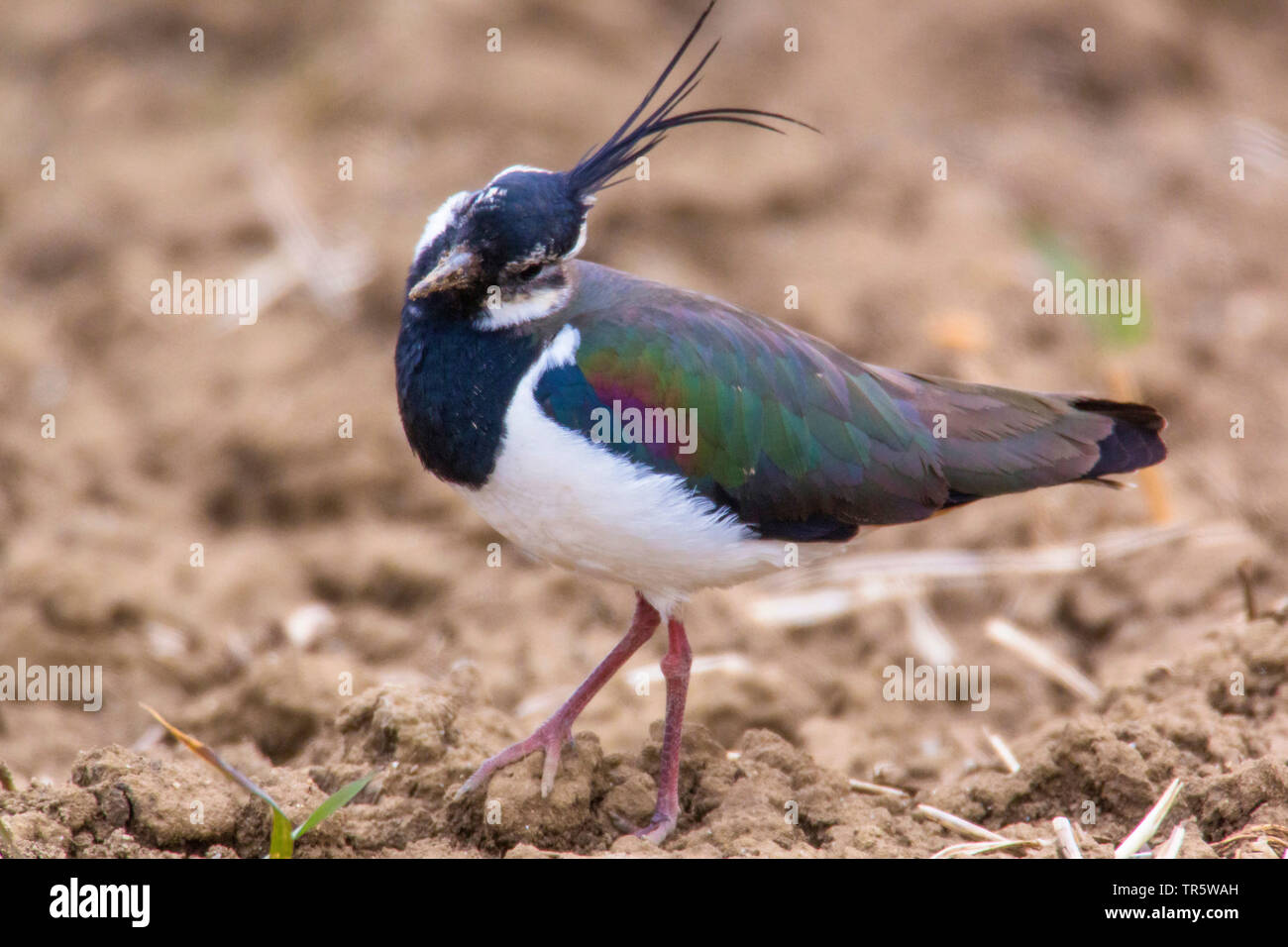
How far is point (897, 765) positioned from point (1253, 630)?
1.60 meters

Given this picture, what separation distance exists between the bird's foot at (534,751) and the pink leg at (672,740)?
372 millimetres

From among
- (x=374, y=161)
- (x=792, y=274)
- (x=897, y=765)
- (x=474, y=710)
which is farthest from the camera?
(x=374, y=161)

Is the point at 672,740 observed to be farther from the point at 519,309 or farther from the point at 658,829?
the point at 519,309

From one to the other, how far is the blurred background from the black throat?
1.71 metres

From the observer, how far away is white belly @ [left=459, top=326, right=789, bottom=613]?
500 centimetres

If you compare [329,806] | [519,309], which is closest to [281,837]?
[329,806]

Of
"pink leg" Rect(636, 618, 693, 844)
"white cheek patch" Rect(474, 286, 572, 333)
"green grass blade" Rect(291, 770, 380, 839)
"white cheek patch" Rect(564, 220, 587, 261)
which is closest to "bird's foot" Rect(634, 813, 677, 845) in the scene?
"pink leg" Rect(636, 618, 693, 844)

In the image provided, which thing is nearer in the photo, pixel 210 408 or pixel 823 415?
pixel 823 415

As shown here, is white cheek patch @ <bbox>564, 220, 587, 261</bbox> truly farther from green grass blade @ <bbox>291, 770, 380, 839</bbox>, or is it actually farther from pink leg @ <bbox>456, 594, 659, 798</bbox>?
green grass blade @ <bbox>291, 770, 380, 839</bbox>

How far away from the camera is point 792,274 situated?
Result: 990 centimetres

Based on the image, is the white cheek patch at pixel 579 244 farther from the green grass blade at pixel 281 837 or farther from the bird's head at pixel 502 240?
the green grass blade at pixel 281 837

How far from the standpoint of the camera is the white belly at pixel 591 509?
197 inches
